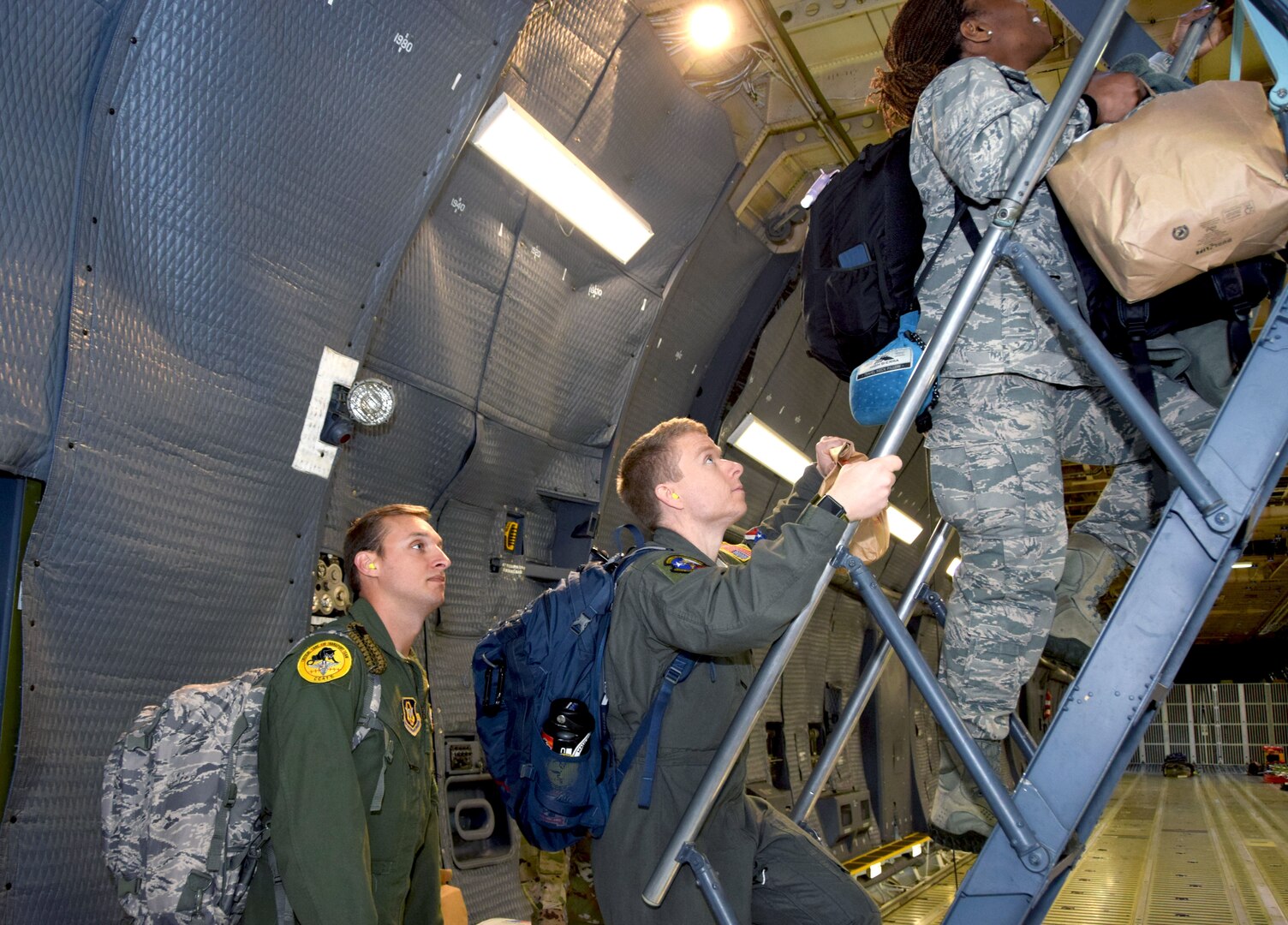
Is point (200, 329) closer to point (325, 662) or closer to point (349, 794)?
point (325, 662)

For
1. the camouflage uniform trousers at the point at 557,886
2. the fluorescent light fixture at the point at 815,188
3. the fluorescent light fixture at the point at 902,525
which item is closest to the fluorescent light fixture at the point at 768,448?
the fluorescent light fixture at the point at 815,188

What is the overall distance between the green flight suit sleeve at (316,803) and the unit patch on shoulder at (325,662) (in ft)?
0.07

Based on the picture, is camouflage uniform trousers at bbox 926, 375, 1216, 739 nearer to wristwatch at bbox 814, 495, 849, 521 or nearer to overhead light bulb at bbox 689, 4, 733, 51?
wristwatch at bbox 814, 495, 849, 521

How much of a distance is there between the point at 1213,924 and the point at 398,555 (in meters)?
4.38

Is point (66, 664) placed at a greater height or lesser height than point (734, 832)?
greater

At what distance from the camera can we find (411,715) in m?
3.10

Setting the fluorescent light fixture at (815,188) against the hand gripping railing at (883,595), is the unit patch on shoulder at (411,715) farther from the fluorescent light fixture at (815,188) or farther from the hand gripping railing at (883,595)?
the fluorescent light fixture at (815,188)

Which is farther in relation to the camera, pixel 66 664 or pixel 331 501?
pixel 331 501

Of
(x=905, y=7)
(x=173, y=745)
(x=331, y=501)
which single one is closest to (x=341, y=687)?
(x=173, y=745)

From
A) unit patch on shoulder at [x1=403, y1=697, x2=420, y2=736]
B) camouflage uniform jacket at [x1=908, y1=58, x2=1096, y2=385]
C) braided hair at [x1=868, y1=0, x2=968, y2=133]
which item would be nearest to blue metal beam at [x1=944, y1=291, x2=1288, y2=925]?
camouflage uniform jacket at [x1=908, y1=58, x2=1096, y2=385]

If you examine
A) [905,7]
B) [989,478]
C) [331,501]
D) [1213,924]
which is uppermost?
[905,7]

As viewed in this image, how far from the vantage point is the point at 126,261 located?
3.01 metres

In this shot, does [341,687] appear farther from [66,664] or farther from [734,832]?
[734,832]

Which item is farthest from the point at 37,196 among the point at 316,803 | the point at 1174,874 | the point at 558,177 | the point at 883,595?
the point at 1174,874
